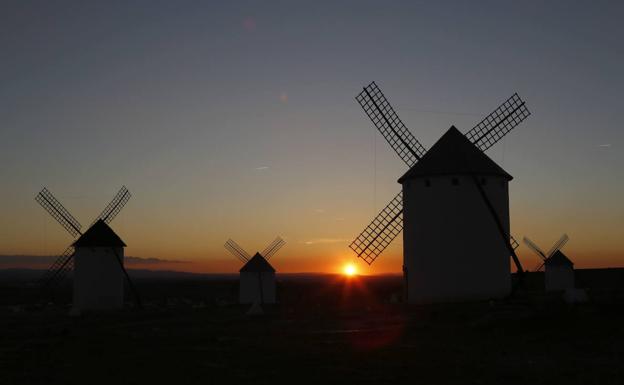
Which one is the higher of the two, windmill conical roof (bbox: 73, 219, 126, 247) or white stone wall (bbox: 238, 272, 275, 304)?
windmill conical roof (bbox: 73, 219, 126, 247)

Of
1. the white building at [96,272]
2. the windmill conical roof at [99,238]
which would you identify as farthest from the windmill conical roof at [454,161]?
the white building at [96,272]

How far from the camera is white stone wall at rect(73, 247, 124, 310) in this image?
137ft

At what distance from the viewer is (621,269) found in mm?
71188

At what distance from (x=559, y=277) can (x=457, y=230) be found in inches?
1090

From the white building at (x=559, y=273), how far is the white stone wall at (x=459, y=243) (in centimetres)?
2484

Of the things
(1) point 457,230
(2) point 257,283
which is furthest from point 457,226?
(2) point 257,283

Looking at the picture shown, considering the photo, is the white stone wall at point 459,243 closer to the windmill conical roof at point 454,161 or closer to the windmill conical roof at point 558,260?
the windmill conical roof at point 454,161

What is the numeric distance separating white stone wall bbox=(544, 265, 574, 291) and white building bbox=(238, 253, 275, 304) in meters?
23.0

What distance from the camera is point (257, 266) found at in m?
51.2

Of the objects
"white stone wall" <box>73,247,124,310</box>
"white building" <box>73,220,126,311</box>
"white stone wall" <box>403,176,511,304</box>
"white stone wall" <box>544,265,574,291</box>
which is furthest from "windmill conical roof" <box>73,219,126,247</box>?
"white stone wall" <box>544,265,574,291</box>

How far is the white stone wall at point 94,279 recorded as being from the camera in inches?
1647

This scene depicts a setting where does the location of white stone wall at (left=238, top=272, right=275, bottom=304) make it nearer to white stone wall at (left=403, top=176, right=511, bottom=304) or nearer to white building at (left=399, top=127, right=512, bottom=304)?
white building at (left=399, top=127, right=512, bottom=304)

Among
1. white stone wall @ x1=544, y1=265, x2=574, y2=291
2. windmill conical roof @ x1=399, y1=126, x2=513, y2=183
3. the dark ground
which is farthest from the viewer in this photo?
white stone wall @ x1=544, y1=265, x2=574, y2=291

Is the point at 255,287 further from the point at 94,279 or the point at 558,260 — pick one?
the point at 558,260
